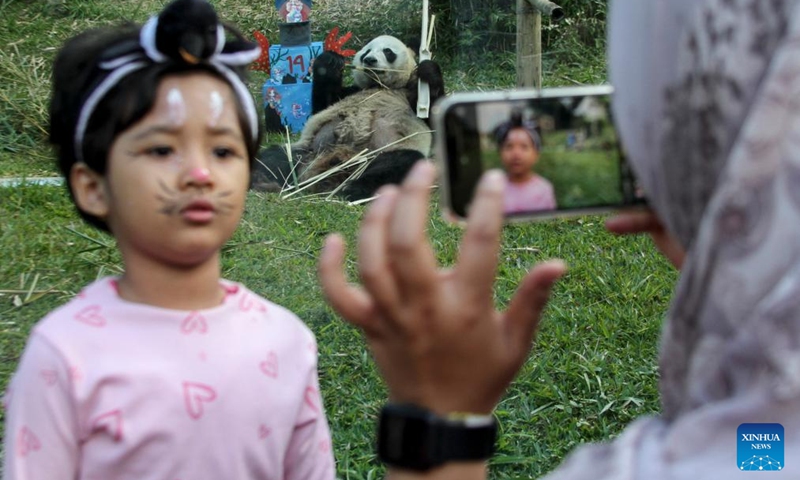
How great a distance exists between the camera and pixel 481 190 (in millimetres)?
819

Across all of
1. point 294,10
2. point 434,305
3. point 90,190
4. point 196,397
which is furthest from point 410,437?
point 294,10

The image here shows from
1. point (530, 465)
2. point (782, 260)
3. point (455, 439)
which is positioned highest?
point (782, 260)

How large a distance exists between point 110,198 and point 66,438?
14.8 inches

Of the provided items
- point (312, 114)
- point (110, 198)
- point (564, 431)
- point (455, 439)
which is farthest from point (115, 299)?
point (312, 114)

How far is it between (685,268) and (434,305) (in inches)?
8.6

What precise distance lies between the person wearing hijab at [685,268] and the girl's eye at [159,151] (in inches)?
21.2

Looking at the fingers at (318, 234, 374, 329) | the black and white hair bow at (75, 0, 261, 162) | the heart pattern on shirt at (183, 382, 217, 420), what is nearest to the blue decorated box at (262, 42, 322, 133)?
the black and white hair bow at (75, 0, 261, 162)

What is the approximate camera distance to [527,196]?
0.93m

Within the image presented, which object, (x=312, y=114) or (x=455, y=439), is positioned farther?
(x=312, y=114)

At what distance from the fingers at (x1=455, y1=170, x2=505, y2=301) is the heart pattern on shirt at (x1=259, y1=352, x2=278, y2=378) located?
61 centimetres

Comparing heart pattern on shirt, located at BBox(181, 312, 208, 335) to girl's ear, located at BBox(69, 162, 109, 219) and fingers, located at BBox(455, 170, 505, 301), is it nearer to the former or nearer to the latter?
girl's ear, located at BBox(69, 162, 109, 219)

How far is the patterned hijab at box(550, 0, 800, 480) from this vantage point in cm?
68

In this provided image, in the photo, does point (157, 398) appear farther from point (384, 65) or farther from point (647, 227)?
point (384, 65)

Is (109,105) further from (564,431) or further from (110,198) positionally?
(564,431)
